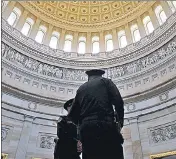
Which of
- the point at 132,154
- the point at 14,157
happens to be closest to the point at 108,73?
the point at 132,154

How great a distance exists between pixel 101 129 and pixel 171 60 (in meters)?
12.4

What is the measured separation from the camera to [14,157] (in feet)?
40.1

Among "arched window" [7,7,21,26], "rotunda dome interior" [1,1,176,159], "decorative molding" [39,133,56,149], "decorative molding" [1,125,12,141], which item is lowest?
"decorative molding" [39,133,56,149]

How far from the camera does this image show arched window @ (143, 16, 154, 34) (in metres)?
18.1

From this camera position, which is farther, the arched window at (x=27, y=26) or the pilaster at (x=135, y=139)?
the arched window at (x=27, y=26)

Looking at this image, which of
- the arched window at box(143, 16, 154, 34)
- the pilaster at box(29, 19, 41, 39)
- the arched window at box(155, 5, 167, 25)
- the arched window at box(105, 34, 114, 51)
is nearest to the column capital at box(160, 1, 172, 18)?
the arched window at box(155, 5, 167, 25)

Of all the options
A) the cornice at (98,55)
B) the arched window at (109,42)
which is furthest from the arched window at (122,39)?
the cornice at (98,55)

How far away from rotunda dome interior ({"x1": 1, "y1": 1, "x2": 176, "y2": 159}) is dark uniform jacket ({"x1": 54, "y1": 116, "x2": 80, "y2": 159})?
9.11 m

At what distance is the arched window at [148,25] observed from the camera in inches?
711

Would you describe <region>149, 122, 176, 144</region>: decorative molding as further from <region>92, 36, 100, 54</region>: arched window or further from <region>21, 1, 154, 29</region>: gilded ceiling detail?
<region>21, 1, 154, 29</region>: gilded ceiling detail

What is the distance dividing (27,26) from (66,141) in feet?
56.7

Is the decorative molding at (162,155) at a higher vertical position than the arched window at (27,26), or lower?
lower

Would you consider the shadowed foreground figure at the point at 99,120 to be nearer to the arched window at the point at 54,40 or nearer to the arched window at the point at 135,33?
the arched window at the point at 135,33

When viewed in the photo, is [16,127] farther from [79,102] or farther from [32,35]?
[79,102]
